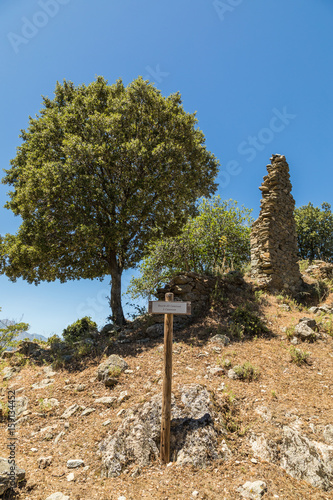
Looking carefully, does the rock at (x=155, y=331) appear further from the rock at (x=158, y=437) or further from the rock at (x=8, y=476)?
the rock at (x=8, y=476)

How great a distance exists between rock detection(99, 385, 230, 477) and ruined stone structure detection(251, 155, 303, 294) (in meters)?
7.70

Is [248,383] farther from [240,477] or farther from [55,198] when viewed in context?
[55,198]

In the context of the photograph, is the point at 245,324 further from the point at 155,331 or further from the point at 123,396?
the point at 123,396

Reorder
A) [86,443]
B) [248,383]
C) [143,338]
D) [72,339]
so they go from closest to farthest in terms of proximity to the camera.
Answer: [86,443] → [248,383] → [143,338] → [72,339]

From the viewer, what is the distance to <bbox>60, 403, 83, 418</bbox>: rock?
610 centimetres

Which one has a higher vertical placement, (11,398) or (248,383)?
(248,383)

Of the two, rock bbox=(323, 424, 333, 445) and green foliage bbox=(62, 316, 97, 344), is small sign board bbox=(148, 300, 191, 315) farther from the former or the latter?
green foliage bbox=(62, 316, 97, 344)

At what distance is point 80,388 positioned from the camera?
7.02 m

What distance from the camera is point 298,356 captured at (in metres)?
7.14

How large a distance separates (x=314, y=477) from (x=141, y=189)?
9639 millimetres

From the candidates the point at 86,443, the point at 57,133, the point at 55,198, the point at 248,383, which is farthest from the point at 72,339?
the point at 57,133

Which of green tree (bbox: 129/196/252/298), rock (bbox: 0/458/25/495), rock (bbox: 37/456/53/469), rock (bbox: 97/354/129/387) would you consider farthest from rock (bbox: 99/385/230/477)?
green tree (bbox: 129/196/252/298)

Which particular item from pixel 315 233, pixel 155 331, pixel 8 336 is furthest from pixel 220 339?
pixel 315 233

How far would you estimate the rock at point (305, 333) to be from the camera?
27.0 ft
